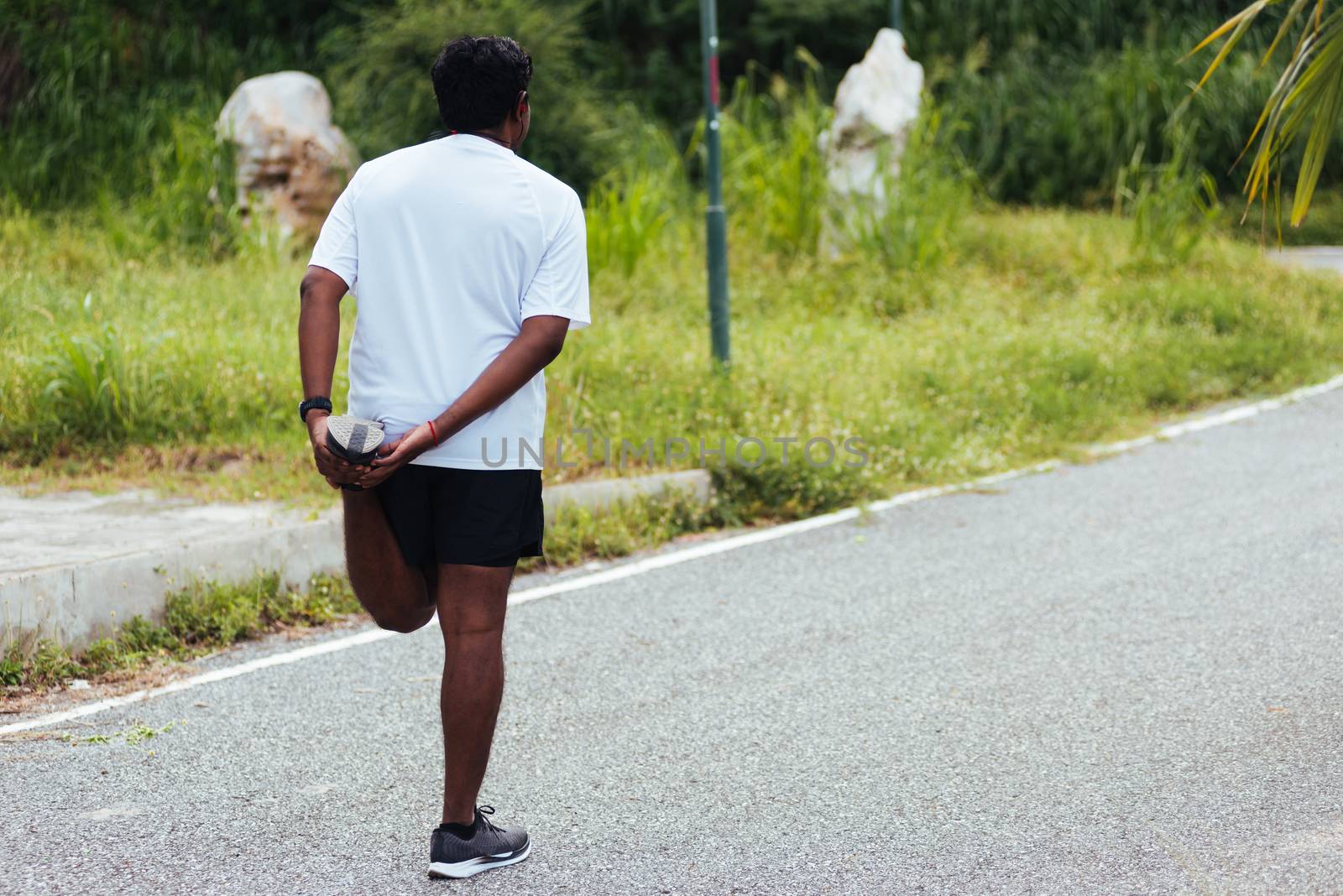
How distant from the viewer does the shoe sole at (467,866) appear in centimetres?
338

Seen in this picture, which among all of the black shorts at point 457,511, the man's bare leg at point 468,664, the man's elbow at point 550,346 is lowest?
the man's bare leg at point 468,664

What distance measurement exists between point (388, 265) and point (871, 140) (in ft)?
38.1

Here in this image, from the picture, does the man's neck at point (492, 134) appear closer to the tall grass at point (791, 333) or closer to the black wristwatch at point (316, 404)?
the black wristwatch at point (316, 404)

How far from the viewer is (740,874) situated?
134 inches

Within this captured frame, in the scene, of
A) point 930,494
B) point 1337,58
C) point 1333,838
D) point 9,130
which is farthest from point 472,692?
point 9,130

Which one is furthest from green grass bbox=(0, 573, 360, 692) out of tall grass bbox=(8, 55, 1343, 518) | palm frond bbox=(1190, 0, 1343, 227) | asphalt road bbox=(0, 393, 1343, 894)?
palm frond bbox=(1190, 0, 1343, 227)

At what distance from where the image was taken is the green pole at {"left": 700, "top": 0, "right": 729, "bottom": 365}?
856 cm

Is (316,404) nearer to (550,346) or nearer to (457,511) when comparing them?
(457,511)

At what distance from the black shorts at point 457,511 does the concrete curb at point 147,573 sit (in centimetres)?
223

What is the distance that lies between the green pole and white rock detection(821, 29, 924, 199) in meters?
5.27

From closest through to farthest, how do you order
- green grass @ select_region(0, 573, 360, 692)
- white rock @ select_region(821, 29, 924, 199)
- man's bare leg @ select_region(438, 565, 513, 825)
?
1. man's bare leg @ select_region(438, 565, 513, 825)
2. green grass @ select_region(0, 573, 360, 692)
3. white rock @ select_region(821, 29, 924, 199)

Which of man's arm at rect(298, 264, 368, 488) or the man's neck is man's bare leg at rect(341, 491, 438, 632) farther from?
the man's neck

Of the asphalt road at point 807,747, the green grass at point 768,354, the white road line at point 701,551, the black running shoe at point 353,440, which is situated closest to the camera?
the black running shoe at point 353,440

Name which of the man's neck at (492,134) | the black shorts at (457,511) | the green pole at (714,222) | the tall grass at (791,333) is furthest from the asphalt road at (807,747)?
the green pole at (714,222)
